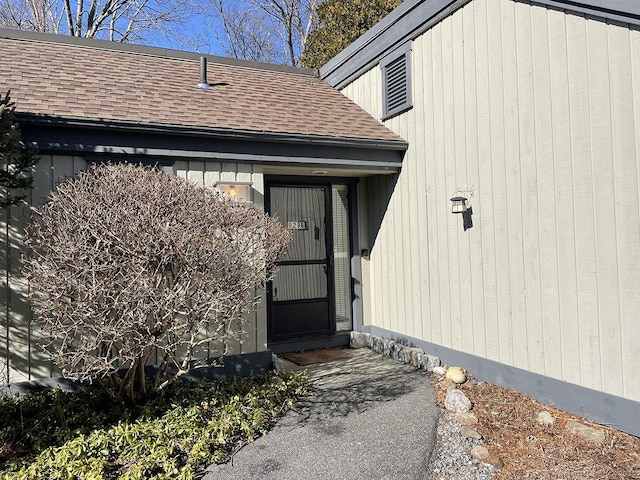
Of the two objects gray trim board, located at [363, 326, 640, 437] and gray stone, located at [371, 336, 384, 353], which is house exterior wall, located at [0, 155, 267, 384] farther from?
gray trim board, located at [363, 326, 640, 437]

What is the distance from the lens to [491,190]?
4.82 meters

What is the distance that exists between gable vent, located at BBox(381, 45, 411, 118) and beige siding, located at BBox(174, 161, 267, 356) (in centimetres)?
221

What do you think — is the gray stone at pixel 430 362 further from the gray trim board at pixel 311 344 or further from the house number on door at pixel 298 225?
the house number on door at pixel 298 225

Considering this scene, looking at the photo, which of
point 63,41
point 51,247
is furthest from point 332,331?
point 63,41

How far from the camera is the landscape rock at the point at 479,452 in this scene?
11.2 feet

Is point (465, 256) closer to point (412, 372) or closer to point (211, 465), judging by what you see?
point (412, 372)

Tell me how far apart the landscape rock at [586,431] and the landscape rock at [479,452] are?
85cm

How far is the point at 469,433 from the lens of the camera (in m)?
3.75

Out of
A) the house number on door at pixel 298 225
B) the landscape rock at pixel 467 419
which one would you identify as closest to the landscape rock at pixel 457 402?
the landscape rock at pixel 467 419

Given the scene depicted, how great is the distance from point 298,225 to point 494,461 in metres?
4.07

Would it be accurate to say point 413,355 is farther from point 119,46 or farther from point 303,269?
point 119,46

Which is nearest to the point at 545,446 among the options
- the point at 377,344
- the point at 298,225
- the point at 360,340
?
the point at 377,344

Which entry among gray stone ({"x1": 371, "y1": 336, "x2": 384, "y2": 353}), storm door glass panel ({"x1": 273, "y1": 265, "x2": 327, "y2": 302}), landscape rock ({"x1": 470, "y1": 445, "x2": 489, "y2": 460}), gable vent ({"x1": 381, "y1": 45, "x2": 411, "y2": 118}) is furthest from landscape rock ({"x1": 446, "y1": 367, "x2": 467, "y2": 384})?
gable vent ({"x1": 381, "y1": 45, "x2": 411, "y2": 118})

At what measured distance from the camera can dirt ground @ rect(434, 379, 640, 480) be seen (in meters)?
3.18
